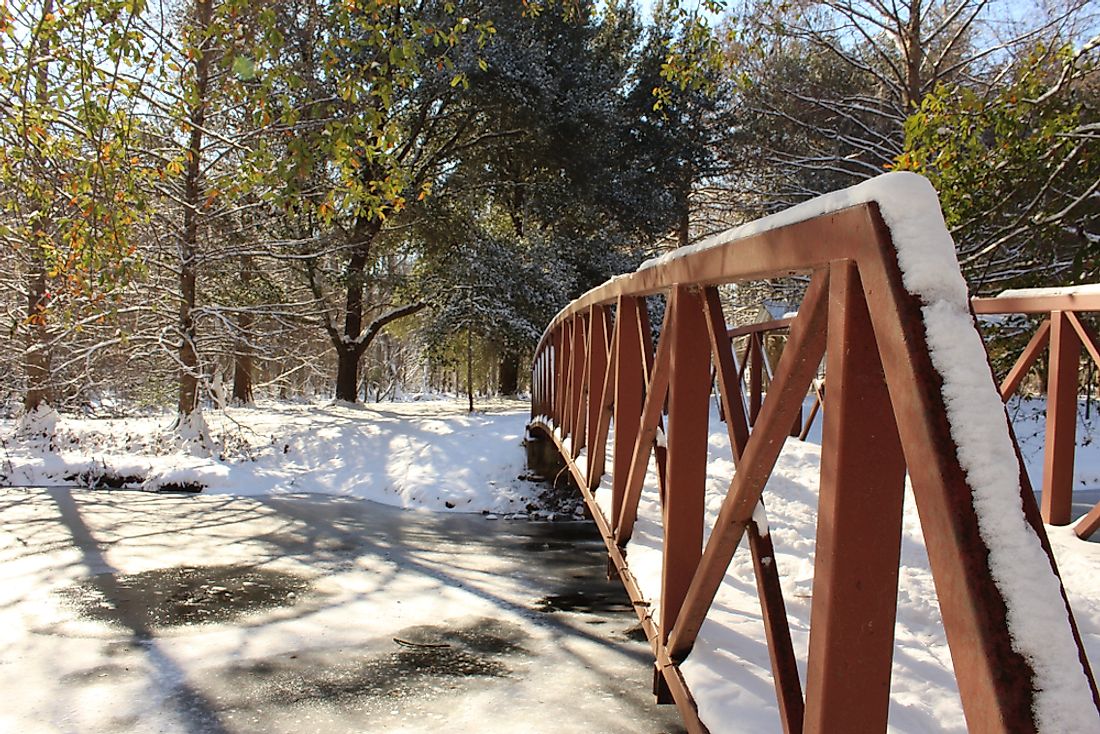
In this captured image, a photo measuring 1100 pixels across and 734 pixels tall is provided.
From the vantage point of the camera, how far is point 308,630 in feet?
16.5

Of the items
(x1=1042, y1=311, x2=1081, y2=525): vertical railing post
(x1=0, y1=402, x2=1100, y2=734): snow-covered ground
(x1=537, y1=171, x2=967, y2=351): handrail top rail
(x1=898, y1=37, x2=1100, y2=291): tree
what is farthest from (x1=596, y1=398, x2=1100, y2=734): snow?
(x1=898, y1=37, x2=1100, y2=291): tree

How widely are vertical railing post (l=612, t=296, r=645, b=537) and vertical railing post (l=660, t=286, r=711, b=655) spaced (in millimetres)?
1038

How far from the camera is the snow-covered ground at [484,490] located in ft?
7.10

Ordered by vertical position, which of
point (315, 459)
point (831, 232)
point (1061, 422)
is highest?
point (831, 232)

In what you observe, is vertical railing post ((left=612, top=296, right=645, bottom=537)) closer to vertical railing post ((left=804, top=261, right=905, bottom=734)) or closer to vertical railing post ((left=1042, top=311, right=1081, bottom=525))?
vertical railing post ((left=1042, top=311, right=1081, bottom=525))

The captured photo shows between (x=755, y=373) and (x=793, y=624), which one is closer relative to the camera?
(x=793, y=624)

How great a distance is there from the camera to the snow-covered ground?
85.2 inches

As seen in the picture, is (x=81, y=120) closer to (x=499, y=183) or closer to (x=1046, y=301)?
(x=1046, y=301)

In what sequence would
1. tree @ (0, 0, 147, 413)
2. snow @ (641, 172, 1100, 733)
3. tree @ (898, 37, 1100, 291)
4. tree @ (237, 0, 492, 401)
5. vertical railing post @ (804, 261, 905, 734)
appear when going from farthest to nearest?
tree @ (237, 0, 492, 401)
tree @ (898, 37, 1100, 291)
tree @ (0, 0, 147, 413)
vertical railing post @ (804, 261, 905, 734)
snow @ (641, 172, 1100, 733)

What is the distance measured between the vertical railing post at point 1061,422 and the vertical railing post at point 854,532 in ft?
10.9

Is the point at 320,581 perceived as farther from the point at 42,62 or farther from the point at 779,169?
the point at 779,169

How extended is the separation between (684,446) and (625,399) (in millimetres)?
1226

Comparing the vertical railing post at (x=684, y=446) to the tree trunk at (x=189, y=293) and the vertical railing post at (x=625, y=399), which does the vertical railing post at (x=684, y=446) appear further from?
the tree trunk at (x=189, y=293)

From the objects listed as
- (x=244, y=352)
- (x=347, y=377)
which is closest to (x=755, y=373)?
(x=244, y=352)
